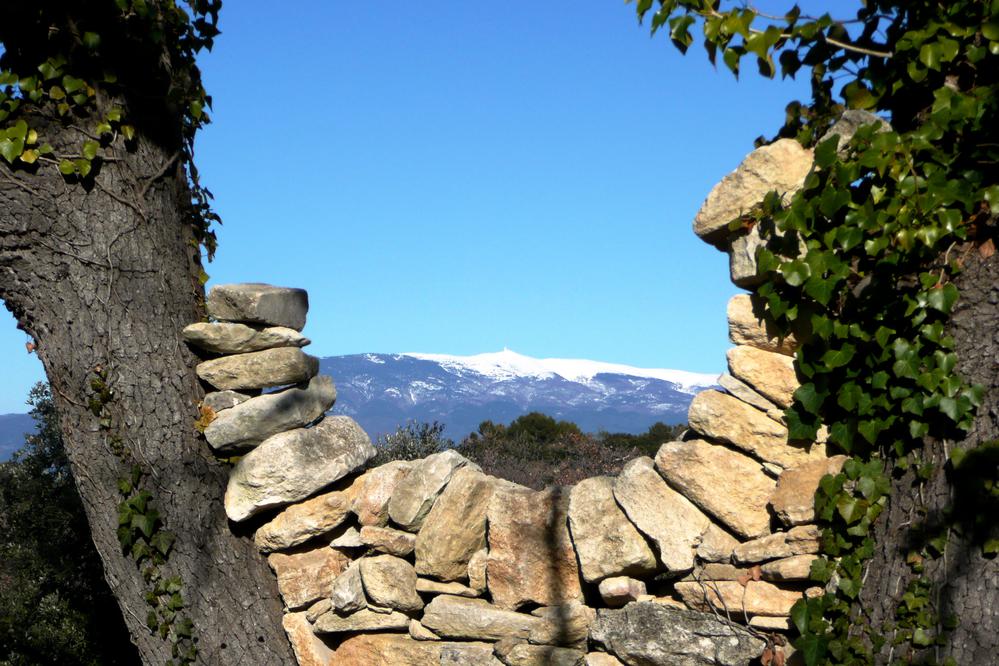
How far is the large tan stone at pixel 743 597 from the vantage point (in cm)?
338

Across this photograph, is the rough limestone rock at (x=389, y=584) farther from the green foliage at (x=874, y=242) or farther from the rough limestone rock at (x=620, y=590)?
the green foliage at (x=874, y=242)

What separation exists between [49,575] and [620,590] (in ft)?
15.3

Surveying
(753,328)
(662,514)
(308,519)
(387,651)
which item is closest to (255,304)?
(308,519)

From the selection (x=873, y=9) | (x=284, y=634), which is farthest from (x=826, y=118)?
(x=284, y=634)

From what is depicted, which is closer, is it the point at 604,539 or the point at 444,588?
the point at 604,539

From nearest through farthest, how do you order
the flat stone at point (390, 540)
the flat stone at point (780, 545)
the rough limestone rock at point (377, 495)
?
the flat stone at point (780, 545) < the flat stone at point (390, 540) < the rough limestone rock at point (377, 495)

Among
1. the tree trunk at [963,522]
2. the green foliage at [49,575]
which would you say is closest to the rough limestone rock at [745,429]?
the tree trunk at [963,522]

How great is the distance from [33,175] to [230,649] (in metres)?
2.29

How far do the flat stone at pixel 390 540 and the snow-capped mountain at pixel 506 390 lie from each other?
30683mm

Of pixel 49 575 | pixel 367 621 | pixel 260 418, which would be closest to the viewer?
pixel 367 621

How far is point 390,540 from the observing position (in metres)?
4.11

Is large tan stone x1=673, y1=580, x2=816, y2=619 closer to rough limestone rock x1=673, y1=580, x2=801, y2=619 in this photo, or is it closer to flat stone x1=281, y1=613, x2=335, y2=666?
rough limestone rock x1=673, y1=580, x2=801, y2=619

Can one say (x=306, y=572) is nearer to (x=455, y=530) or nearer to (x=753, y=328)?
(x=455, y=530)

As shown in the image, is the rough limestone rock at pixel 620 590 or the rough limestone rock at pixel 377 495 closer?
the rough limestone rock at pixel 620 590
